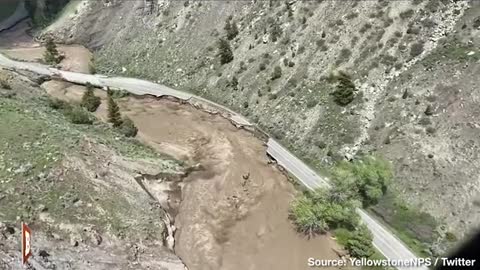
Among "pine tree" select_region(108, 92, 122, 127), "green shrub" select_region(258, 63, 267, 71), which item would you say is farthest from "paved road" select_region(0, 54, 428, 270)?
"pine tree" select_region(108, 92, 122, 127)

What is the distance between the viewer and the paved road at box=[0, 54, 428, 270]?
43531mm

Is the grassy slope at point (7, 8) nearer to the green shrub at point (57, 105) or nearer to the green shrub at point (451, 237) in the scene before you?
the green shrub at point (57, 105)

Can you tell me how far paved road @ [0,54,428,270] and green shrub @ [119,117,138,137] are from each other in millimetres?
12664

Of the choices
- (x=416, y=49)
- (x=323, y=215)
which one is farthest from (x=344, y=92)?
(x=323, y=215)

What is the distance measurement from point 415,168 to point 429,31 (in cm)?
1876

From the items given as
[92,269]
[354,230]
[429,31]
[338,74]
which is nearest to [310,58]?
[338,74]

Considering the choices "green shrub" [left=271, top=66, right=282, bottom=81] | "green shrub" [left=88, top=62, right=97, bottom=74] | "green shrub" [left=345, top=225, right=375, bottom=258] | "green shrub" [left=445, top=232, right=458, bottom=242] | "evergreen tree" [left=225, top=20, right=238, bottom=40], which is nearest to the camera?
"green shrub" [left=345, top=225, right=375, bottom=258]

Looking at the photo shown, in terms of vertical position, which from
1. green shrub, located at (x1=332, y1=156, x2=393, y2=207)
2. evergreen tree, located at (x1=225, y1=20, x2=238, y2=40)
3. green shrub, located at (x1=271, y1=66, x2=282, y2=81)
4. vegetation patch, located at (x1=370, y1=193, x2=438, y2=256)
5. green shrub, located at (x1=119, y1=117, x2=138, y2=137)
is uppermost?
evergreen tree, located at (x1=225, y1=20, x2=238, y2=40)

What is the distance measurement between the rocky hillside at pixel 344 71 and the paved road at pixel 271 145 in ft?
5.32

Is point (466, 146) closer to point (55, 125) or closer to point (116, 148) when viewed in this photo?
point (116, 148)

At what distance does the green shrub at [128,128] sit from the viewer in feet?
179

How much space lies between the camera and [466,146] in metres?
46.1

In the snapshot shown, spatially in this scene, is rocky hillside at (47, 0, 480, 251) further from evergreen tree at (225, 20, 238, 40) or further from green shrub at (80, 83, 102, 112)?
green shrub at (80, 83, 102, 112)

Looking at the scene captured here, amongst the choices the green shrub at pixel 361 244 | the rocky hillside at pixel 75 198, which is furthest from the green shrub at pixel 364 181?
the rocky hillside at pixel 75 198
